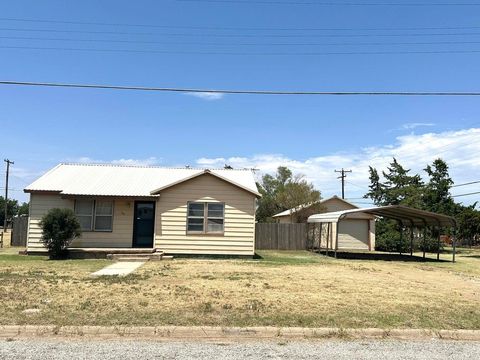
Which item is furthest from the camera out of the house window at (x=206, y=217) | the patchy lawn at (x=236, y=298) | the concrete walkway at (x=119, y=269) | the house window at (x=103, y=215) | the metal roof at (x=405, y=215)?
the metal roof at (x=405, y=215)

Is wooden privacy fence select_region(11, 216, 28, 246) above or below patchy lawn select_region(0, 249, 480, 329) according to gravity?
above

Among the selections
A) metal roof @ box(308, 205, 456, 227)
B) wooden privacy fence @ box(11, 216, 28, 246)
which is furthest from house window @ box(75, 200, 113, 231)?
metal roof @ box(308, 205, 456, 227)

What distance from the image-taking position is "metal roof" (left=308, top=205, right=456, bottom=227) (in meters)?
23.1

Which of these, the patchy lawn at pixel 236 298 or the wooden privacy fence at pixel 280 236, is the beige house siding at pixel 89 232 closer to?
the patchy lawn at pixel 236 298

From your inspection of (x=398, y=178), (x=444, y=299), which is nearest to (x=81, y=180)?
(x=444, y=299)

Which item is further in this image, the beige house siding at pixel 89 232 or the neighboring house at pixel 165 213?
the neighboring house at pixel 165 213

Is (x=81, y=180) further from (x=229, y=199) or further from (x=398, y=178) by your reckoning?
(x=398, y=178)

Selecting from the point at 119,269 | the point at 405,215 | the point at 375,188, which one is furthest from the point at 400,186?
the point at 119,269

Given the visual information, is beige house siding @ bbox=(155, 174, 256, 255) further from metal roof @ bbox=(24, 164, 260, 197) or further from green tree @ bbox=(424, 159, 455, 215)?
green tree @ bbox=(424, 159, 455, 215)

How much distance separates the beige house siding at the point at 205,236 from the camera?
20469mm

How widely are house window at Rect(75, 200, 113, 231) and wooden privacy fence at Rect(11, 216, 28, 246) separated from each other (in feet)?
27.9

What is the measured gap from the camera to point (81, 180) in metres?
21.8

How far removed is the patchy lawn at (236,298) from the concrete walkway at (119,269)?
1.34ft

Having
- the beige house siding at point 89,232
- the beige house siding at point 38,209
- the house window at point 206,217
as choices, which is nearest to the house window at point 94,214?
the beige house siding at point 89,232
